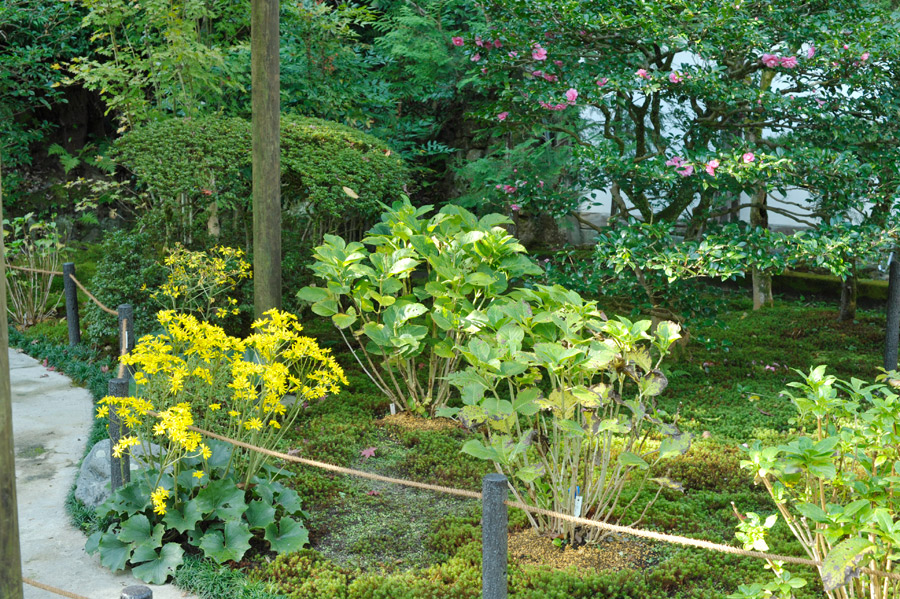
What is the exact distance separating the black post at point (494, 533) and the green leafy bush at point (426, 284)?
1.86 meters

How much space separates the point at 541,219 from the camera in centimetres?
1031

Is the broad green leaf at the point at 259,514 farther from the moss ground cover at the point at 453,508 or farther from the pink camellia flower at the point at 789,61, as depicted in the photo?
the pink camellia flower at the point at 789,61

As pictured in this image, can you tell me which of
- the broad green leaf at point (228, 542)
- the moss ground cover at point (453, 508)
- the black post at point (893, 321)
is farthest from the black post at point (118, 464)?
the black post at point (893, 321)

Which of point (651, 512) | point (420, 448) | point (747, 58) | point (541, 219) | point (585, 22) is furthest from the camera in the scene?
point (541, 219)

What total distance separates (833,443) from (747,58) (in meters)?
3.95

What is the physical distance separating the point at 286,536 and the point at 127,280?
3.23m

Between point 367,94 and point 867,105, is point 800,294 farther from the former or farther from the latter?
point 367,94

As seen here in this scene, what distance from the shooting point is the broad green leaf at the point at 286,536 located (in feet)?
10.6

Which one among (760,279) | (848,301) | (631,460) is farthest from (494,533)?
(760,279)

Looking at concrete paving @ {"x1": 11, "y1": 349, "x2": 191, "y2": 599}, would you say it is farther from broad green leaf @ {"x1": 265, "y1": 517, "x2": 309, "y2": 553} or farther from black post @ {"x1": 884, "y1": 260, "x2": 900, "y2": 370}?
black post @ {"x1": 884, "y1": 260, "x2": 900, "y2": 370}

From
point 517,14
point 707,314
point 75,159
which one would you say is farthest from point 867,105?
point 75,159

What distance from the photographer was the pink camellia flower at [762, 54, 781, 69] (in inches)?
200

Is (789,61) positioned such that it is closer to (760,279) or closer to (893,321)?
(893,321)

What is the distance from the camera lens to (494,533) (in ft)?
7.63
